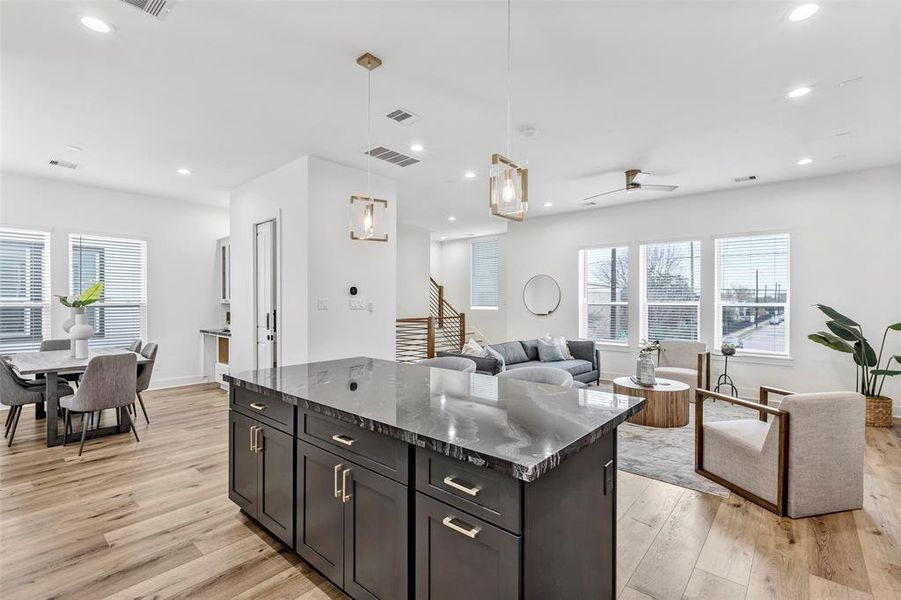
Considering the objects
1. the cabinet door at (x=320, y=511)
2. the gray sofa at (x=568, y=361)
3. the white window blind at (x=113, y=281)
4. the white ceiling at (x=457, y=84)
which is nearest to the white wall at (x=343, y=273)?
the white ceiling at (x=457, y=84)

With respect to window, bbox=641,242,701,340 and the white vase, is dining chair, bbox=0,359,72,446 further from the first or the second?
window, bbox=641,242,701,340

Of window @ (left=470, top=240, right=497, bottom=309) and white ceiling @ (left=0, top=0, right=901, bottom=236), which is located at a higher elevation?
white ceiling @ (left=0, top=0, right=901, bottom=236)

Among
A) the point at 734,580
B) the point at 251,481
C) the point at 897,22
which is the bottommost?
the point at 734,580

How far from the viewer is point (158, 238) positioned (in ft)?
21.2

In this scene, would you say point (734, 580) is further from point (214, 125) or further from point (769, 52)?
point (214, 125)

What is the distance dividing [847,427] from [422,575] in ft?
9.36

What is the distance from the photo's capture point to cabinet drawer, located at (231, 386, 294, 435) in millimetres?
2215

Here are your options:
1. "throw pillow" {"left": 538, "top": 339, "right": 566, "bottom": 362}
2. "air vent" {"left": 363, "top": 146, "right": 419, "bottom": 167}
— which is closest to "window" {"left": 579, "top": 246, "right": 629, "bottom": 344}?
"throw pillow" {"left": 538, "top": 339, "right": 566, "bottom": 362}

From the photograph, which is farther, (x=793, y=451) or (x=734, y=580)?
(x=793, y=451)

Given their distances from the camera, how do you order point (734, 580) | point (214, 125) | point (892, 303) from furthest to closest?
point (892, 303) < point (214, 125) < point (734, 580)

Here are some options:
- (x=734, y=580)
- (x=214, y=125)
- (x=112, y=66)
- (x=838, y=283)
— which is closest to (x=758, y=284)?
(x=838, y=283)

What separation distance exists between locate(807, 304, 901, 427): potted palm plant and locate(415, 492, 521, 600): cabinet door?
5375 mm

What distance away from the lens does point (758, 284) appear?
5.79 meters

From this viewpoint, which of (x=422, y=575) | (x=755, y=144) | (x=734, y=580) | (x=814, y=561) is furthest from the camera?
(x=755, y=144)
